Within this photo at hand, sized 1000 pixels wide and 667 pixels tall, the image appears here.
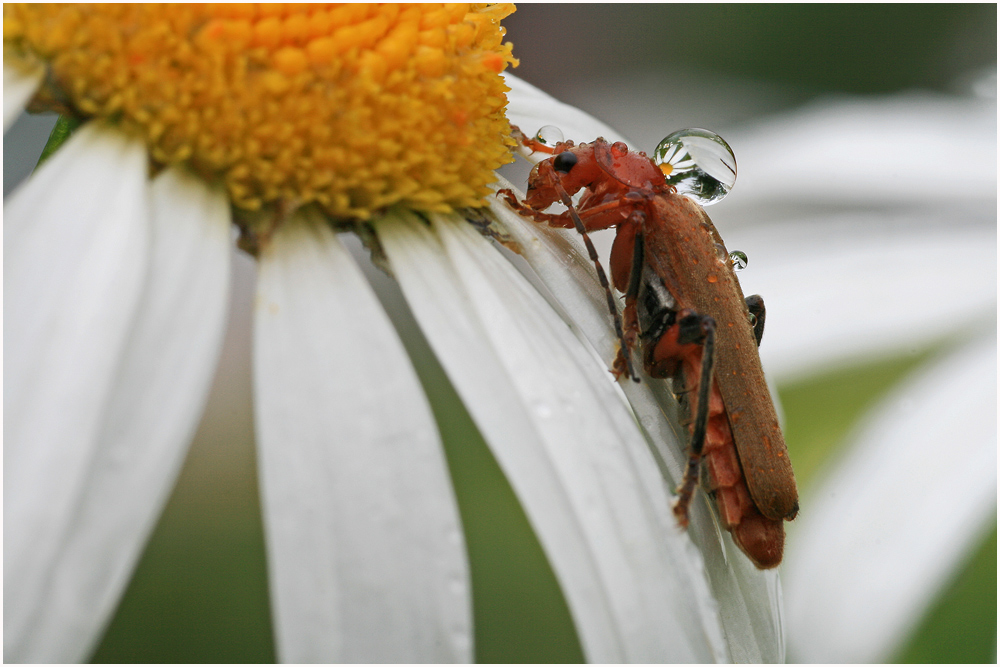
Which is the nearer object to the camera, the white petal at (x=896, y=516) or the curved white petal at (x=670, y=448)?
the curved white petal at (x=670, y=448)

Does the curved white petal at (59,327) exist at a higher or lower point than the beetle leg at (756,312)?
lower

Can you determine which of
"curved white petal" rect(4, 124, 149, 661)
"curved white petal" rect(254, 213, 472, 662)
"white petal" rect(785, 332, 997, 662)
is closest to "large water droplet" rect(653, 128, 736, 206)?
"curved white petal" rect(254, 213, 472, 662)

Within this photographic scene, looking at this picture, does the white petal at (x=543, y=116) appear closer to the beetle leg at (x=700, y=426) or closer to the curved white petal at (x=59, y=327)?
the beetle leg at (x=700, y=426)

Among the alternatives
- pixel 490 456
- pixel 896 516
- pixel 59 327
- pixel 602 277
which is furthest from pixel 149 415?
pixel 490 456

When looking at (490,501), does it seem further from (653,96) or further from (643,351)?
(653,96)

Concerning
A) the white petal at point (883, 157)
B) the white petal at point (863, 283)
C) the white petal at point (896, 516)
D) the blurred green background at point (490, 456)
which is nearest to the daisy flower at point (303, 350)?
the blurred green background at point (490, 456)

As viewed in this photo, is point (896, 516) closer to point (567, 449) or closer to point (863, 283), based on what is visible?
point (863, 283)

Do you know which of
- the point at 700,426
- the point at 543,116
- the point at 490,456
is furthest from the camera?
the point at 490,456
